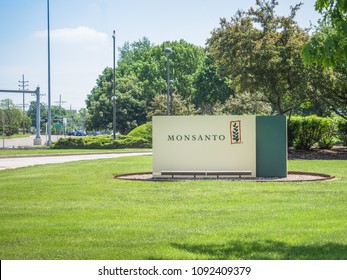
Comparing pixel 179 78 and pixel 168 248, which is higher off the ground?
pixel 179 78

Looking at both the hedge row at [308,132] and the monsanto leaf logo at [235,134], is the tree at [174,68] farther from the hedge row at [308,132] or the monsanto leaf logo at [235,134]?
the monsanto leaf logo at [235,134]

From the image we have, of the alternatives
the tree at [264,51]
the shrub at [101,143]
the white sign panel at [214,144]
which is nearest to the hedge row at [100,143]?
the shrub at [101,143]

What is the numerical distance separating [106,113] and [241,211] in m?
66.3

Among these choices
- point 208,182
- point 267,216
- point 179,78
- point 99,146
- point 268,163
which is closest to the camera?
point 267,216

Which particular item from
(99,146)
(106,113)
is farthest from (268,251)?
(106,113)

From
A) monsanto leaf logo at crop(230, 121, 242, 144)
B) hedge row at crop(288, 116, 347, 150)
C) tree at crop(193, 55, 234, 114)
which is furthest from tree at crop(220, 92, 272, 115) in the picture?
monsanto leaf logo at crop(230, 121, 242, 144)

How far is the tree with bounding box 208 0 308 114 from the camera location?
3234cm

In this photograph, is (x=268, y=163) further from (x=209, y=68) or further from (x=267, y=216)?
(x=209, y=68)

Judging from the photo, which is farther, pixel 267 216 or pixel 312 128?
pixel 312 128

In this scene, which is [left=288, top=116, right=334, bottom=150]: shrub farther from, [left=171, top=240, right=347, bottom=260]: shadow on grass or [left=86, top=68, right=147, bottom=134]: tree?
[left=86, top=68, right=147, bottom=134]: tree

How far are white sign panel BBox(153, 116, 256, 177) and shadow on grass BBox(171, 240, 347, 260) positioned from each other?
1115 centimetres

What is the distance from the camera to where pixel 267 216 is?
10.9m

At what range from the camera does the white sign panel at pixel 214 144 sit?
19625 mm
